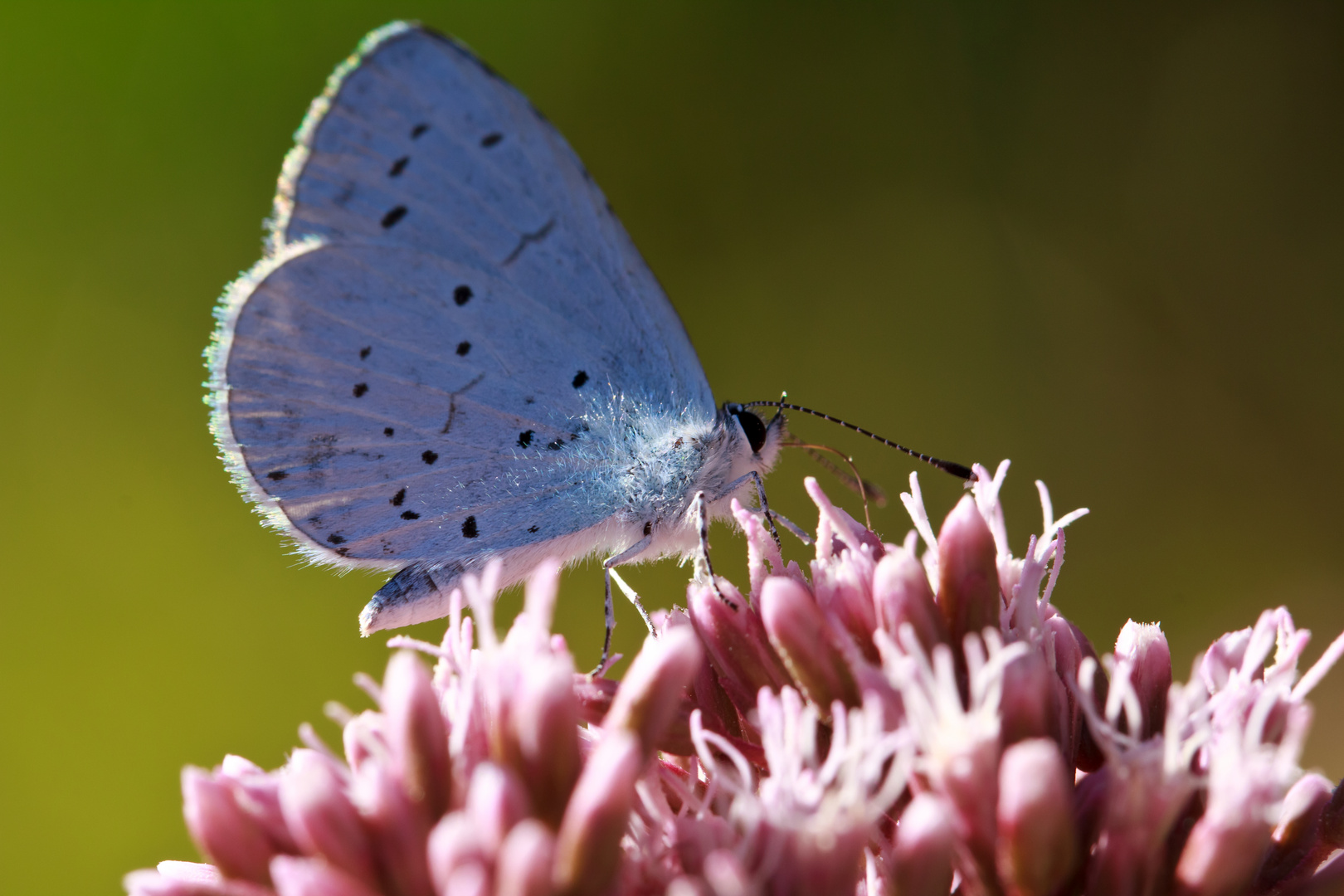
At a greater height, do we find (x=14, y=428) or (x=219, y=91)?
(x=219, y=91)

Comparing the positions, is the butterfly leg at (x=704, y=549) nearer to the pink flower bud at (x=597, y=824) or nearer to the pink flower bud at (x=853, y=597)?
the pink flower bud at (x=853, y=597)

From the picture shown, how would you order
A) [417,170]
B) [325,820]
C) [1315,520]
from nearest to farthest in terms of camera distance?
1. [325,820]
2. [417,170]
3. [1315,520]

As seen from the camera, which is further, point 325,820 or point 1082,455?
point 1082,455

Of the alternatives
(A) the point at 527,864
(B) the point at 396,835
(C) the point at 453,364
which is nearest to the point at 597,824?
(A) the point at 527,864

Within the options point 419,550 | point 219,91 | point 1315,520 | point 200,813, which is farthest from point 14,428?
point 1315,520

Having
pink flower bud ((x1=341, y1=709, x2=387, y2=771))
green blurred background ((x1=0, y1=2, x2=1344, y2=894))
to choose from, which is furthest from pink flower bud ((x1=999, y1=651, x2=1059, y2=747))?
green blurred background ((x1=0, y1=2, x2=1344, y2=894))

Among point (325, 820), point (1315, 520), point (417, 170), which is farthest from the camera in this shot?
point (1315, 520)

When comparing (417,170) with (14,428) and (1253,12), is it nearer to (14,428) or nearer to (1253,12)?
(14,428)
